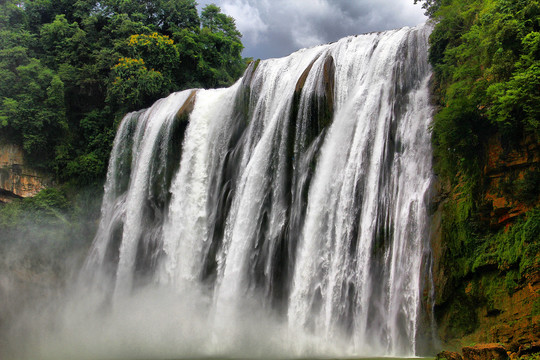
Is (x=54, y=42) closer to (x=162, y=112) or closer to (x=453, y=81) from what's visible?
(x=162, y=112)

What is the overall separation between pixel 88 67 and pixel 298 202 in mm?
19633

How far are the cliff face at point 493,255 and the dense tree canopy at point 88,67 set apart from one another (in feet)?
67.6

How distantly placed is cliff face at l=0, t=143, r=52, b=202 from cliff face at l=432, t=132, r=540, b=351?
23060mm

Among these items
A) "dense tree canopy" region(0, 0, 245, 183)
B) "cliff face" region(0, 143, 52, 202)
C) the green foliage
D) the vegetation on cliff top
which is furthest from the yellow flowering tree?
the vegetation on cliff top

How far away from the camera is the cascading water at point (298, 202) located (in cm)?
1205

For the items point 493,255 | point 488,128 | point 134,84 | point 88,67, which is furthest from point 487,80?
point 88,67

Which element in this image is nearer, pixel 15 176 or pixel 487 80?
pixel 487 80

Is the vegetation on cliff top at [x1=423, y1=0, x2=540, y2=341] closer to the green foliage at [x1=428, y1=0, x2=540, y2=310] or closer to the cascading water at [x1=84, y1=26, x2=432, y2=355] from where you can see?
the green foliage at [x1=428, y1=0, x2=540, y2=310]

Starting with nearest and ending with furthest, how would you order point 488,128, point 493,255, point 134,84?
point 493,255, point 488,128, point 134,84

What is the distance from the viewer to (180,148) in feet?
71.3

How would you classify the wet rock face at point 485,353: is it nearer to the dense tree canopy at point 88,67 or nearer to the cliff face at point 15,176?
the dense tree canopy at point 88,67

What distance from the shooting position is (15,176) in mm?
25938

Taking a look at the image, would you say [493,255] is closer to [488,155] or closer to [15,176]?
[488,155]

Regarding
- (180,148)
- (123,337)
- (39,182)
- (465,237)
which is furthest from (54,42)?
(465,237)
